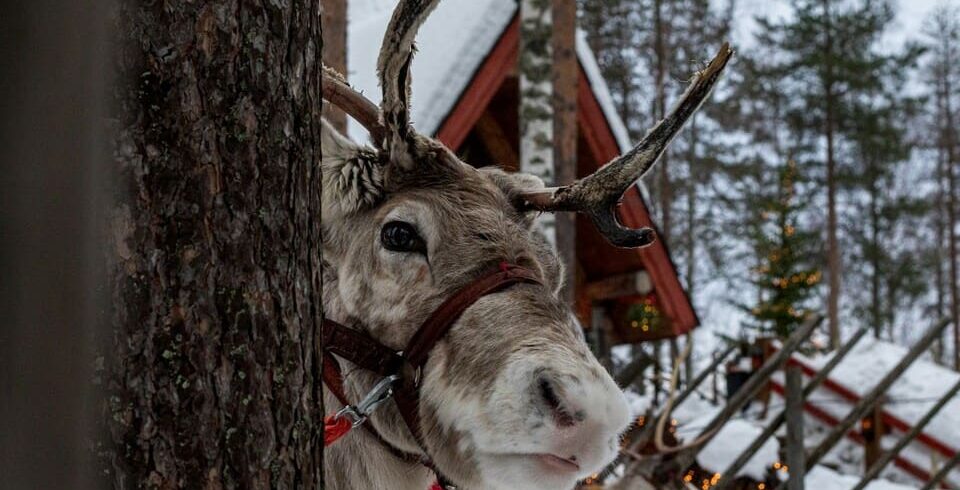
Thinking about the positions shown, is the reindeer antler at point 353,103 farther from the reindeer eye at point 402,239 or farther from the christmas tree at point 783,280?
the christmas tree at point 783,280

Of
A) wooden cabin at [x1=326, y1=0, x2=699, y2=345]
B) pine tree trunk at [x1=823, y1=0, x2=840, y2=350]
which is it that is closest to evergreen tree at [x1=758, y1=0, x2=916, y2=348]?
pine tree trunk at [x1=823, y1=0, x2=840, y2=350]

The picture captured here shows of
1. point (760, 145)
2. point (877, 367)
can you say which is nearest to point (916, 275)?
point (760, 145)

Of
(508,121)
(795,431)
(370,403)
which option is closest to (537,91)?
(508,121)

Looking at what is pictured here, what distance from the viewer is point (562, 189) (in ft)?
8.53

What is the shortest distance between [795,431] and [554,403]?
24.1 feet

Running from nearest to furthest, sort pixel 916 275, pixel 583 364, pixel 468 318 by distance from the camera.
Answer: pixel 583 364 < pixel 468 318 < pixel 916 275

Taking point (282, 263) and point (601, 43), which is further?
point (601, 43)

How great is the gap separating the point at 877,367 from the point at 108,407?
1398 centimetres

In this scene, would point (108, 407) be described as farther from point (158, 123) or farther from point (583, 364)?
point (583, 364)

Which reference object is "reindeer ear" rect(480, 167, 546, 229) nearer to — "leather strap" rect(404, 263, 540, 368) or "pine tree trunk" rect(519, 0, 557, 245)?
"leather strap" rect(404, 263, 540, 368)

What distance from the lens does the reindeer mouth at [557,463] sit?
204cm

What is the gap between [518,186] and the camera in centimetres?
280

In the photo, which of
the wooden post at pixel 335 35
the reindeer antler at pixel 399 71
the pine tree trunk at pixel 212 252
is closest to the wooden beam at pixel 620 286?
the wooden post at pixel 335 35

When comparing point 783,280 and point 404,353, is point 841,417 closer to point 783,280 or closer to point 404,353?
point 783,280
